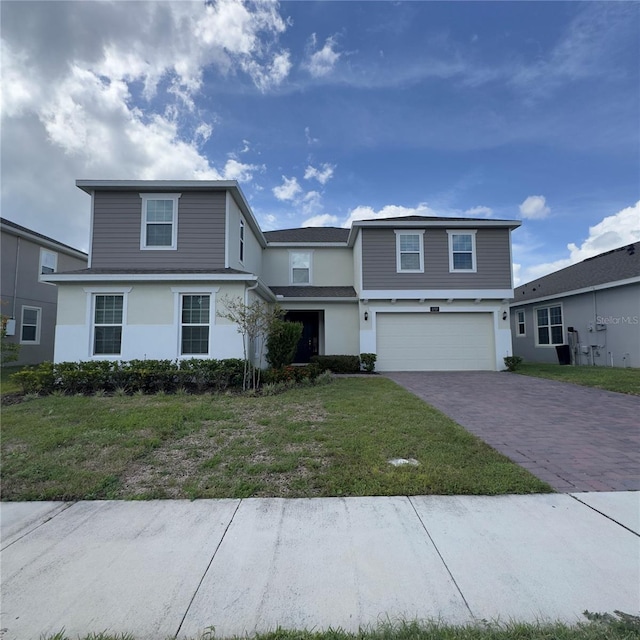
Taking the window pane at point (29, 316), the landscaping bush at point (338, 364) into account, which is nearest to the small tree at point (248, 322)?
the landscaping bush at point (338, 364)

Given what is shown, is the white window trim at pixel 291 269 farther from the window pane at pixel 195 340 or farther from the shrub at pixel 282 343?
the window pane at pixel 195 340

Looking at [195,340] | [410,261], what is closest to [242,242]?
[195,340]

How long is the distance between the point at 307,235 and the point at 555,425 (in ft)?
44.9

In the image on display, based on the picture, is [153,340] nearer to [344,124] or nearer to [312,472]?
[312,472]

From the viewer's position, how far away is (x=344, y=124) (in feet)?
41.2

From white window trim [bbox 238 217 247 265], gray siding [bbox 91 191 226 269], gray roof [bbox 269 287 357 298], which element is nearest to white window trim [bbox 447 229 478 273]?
gray roof [bbox 269 287 357 298]

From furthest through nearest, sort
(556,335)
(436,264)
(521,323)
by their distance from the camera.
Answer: (521,323), (556,335), (436,264)

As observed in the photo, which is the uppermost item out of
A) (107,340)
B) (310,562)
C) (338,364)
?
(107,340)

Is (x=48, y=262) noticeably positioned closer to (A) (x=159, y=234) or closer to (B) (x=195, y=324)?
(A) (x=159, y=234)

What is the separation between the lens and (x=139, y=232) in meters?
10.4

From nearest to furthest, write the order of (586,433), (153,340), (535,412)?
(586,433), (535,412), (153,340)

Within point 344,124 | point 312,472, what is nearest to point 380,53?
point 344,124

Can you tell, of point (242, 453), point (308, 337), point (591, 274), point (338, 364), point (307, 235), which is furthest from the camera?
point (307, 235)

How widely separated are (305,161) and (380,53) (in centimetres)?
506
